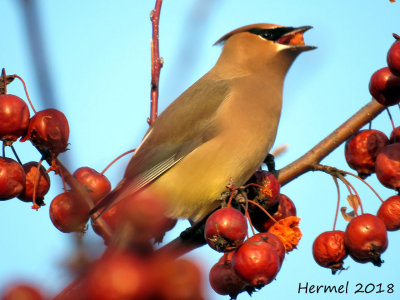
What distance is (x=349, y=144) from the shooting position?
9.44ft

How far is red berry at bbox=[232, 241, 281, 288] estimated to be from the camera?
2.04m

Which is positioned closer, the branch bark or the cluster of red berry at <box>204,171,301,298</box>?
the cluster of red berry at <box>204,171,301,298</box>

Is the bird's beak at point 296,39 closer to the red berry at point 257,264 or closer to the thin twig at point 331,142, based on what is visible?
the thin twig at point 331,142

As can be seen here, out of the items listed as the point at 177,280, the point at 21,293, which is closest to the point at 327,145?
the point at 177,280

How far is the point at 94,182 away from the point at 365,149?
1.30m

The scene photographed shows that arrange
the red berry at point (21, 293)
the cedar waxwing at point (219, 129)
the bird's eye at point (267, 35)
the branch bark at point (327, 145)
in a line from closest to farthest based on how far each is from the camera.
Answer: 1. the red berry at point (21, 293)
2. the branch bark at point (327, 145)
3. the cedar waxwing at point (219, 129)
4. the bird's eye at point (267, 35)

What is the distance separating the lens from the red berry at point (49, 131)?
85.7 inches

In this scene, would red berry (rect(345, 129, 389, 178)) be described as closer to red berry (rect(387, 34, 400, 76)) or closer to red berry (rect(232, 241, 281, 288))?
red berry (rect(387, 34, 400, 76))

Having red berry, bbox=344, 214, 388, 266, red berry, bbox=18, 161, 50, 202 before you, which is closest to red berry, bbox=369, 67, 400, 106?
red berry, bbox=344, 214, 388, 266

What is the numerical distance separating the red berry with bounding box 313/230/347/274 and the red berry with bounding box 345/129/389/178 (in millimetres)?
474

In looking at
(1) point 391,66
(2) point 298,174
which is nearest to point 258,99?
(2) point 298,174

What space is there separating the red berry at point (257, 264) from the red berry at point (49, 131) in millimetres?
783

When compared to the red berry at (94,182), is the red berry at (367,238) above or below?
below

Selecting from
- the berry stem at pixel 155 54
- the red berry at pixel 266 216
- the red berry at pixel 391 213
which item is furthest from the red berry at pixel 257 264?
the berry stem at pixel 155 54
